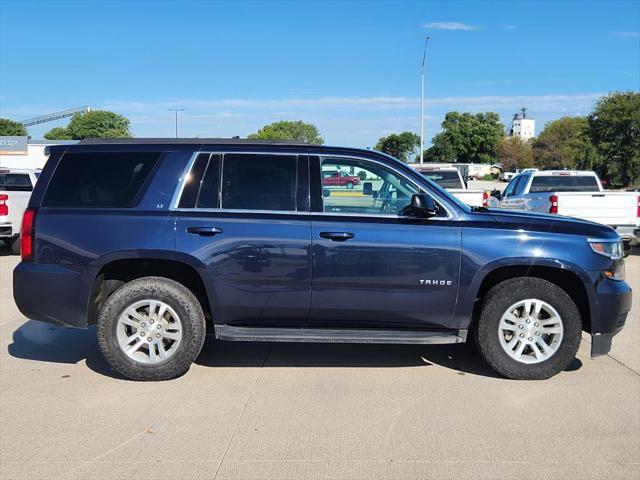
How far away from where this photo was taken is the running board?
500 centimetres

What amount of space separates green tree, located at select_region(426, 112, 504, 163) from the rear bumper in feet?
314

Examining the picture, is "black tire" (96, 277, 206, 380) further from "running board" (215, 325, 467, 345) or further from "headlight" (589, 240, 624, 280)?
"headlight" (589, 240, 624, 280)

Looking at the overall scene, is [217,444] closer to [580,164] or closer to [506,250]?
[506,250]

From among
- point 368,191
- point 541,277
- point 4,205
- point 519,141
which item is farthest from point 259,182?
point 519,141

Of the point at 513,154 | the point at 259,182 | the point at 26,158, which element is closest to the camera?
the point at 259,182

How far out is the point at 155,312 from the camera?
5098mm

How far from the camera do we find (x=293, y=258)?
4953mm

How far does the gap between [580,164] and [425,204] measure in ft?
118

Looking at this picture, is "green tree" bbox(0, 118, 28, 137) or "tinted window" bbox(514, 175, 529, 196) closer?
"tinted window" bbox(514, 175, 529, 196)

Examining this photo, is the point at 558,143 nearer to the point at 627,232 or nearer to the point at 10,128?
the point at 627,232

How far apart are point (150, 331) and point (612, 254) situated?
3917 millimetres

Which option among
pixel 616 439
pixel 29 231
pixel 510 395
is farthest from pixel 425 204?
pixel 29 231

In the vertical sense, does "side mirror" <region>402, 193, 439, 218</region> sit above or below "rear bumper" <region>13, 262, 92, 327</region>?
above

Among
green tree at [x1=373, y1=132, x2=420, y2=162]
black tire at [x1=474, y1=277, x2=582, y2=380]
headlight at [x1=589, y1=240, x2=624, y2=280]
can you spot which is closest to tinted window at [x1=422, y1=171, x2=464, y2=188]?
headlight at [x1=589, y1=240, x2=624, y2=280]
